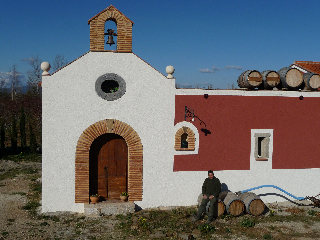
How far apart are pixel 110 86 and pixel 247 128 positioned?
5.04 metres

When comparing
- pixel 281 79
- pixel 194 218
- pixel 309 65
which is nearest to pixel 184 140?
pixel 194 218

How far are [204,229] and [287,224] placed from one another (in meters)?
2.75

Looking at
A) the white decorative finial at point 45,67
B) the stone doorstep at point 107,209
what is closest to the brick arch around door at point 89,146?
the stone doorstep at point 107,209

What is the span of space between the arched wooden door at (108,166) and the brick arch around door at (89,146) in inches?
11.5

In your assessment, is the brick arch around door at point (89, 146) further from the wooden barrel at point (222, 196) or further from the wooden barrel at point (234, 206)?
the wooden barrel at point (234, 206)

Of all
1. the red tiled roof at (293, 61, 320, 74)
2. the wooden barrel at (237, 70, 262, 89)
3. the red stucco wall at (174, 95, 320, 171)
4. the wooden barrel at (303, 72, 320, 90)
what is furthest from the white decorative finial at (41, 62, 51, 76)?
the red tiled roof at (293, 61, 320, 74)

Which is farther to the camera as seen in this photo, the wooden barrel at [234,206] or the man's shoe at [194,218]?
the wooden barrel at [234,206]

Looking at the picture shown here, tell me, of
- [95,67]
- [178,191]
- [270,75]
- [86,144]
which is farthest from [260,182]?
[95,67]

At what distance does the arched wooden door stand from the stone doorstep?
0.62 meters

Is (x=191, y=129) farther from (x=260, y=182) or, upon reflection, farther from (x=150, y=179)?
(x=260, y=182)

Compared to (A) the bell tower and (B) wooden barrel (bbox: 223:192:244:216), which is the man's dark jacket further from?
(A) the bell tower

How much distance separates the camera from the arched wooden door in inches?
410

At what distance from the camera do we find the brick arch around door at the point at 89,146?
1007cm

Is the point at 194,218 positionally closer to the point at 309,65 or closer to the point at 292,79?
the point at 292,79
